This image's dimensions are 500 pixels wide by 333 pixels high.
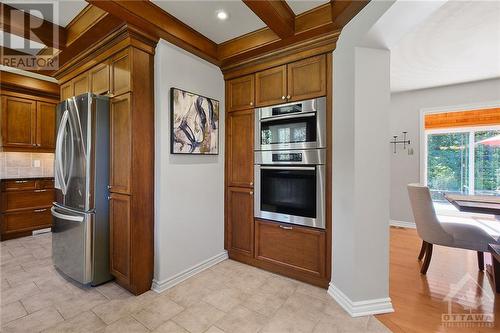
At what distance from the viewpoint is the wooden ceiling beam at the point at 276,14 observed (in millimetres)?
1804

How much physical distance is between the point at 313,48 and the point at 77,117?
2473 millimetres

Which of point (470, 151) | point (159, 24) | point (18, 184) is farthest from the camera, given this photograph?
point (470, 151)

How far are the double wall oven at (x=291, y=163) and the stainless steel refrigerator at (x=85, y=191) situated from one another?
1.61 meters

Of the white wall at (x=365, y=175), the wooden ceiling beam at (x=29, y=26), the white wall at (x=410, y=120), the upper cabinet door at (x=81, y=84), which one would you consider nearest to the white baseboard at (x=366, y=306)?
the white wall at (x=365, y=175)

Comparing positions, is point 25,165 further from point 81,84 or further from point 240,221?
point 240,221

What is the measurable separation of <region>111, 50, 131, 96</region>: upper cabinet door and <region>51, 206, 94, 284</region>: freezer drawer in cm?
126

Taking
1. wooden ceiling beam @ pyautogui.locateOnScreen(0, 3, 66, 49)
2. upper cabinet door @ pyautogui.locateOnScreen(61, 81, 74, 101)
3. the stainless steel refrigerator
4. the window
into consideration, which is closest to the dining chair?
the window

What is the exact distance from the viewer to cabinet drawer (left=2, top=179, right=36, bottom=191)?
3.58m

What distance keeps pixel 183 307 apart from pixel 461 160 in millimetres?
5753

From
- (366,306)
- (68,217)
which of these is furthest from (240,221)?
(68,217)

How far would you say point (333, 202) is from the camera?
219cm

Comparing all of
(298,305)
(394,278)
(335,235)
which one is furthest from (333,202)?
(394,278)

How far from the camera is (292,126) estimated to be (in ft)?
8.07

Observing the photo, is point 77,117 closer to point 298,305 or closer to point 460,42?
point 298,305
